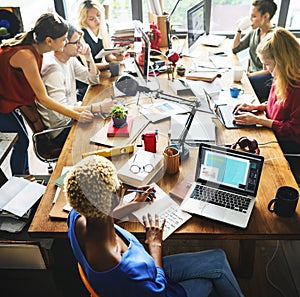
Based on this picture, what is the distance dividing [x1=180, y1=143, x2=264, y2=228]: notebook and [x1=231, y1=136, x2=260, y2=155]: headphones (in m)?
0.31

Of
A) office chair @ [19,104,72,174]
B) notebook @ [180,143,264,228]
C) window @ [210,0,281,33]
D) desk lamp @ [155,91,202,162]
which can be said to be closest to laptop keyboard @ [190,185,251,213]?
notebook @ [180,143,264,228]

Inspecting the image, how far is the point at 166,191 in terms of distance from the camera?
1745 mm

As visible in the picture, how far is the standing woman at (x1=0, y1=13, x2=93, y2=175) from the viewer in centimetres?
232

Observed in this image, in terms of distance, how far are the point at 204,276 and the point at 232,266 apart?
24.7 inches

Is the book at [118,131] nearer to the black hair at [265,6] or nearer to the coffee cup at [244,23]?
the black hair at [265,6]

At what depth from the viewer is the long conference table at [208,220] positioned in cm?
154

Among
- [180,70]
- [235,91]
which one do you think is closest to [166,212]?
[235,91]

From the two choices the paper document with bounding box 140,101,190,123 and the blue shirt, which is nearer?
the blue shirt

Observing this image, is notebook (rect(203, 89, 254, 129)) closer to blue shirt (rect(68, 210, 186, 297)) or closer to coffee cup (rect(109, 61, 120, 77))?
coffee cup (rect(109, 61, 120, 77))

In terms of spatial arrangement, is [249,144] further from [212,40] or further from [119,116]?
[212,40]

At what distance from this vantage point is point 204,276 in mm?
1615

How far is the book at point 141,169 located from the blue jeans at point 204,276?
37cm

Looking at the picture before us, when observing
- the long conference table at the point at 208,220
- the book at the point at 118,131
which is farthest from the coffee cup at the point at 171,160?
the book at the point at 118,131

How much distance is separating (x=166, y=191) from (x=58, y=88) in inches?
45.5
